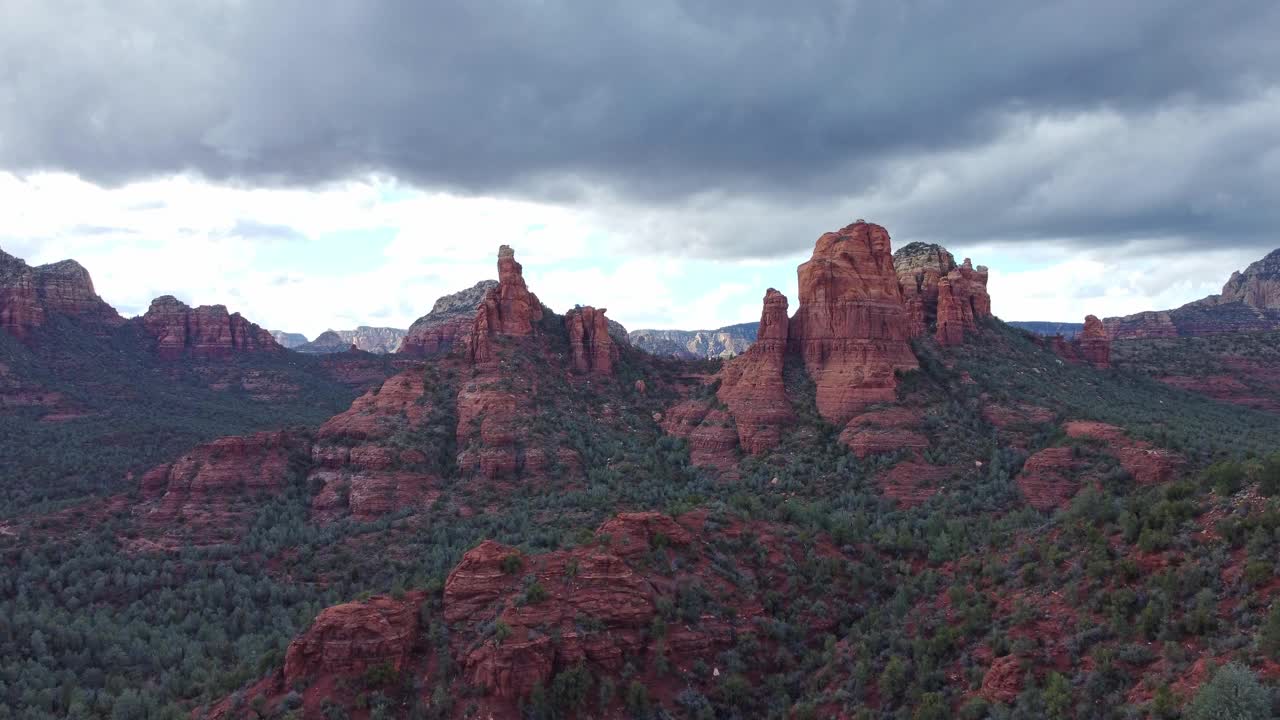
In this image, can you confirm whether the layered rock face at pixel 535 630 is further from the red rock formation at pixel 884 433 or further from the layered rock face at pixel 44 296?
the layered rock face at pixel 44 296

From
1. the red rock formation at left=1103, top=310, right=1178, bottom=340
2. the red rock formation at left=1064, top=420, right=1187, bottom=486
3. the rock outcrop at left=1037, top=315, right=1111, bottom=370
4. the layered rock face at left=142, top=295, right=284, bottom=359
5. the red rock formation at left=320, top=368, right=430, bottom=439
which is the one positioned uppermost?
the layered rock face at left=142, top=295, right=284, bottom=359

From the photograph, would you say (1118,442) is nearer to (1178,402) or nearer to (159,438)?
(1178,402)

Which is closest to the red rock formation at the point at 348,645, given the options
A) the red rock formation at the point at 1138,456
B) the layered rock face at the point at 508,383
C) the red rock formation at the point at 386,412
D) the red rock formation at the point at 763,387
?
the layered rock face at the point at 508,383

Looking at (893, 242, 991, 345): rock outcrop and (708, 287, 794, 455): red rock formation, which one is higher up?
(893, 242, 991, 345): rock outcrop

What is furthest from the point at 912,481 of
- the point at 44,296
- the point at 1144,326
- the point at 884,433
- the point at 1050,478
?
the point at 44,296

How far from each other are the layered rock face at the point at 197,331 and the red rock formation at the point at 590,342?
101734 mm

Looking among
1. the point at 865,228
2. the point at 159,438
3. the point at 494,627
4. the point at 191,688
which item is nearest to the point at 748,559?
the point at 494,627

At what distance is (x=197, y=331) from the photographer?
522 feet

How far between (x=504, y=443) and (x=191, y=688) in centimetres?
3689

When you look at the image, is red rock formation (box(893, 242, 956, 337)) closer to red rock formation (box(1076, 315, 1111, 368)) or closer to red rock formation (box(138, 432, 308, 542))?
red rock formation (box(1076, 315, 1111, 368))

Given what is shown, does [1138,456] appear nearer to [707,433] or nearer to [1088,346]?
[707,433]

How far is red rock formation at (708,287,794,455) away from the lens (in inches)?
2739

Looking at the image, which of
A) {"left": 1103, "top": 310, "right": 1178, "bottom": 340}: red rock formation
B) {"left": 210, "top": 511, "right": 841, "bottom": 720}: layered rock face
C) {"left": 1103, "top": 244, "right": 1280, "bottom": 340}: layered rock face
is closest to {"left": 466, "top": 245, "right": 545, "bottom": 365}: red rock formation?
{"left": 210, "top": 511, "right": 841, "bottom": 720}: layered rock face

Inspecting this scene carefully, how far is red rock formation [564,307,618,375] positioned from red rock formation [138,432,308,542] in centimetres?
3246
